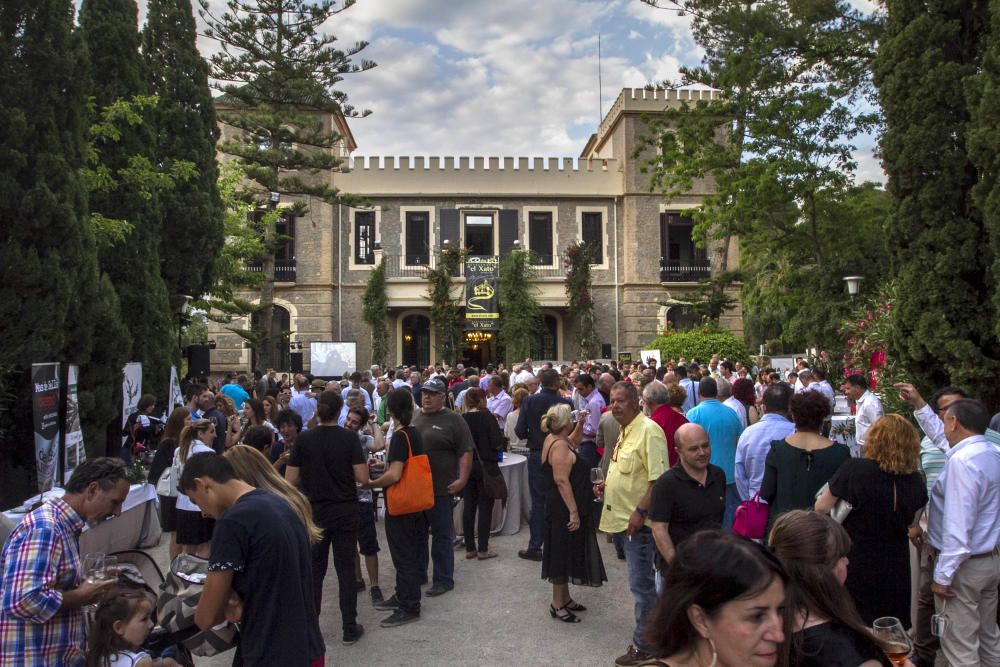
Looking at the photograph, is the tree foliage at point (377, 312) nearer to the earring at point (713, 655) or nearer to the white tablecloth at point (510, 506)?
the white tablecloth at point (510, 506)

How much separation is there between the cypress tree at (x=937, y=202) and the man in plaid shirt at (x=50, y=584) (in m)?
7.32

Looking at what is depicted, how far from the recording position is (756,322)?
88.6 feet

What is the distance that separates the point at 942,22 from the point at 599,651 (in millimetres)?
6980

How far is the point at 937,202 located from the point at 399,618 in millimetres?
6459

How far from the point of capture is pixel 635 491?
189 inches

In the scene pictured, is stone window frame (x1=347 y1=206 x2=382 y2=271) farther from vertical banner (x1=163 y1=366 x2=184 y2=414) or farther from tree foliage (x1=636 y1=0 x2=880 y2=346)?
vertical banner (x1=163 y1=366 x2=184 y2=414)

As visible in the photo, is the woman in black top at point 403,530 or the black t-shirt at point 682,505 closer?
the black t-shirt at point 682,505

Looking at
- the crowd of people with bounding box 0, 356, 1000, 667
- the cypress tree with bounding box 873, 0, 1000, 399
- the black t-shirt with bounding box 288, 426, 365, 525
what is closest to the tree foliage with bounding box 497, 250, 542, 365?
the cypress tree with bounding box 873, 0, 1000, 399

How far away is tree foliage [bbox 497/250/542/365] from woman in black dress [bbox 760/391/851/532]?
70.6 ft

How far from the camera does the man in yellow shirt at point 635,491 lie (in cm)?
461

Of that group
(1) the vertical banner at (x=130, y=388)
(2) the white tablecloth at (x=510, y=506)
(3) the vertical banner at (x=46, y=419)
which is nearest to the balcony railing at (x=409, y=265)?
(1) the vertical banner at (x=130, y=388)

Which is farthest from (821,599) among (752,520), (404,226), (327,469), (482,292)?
(404,226)

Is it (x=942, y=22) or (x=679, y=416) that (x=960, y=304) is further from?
(x=679, y=416)

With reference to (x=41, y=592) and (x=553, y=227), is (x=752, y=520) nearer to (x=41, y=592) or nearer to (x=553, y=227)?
(x=41, y=592)
